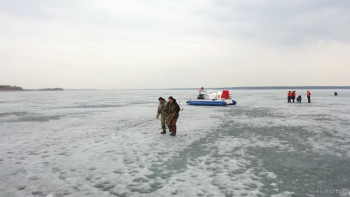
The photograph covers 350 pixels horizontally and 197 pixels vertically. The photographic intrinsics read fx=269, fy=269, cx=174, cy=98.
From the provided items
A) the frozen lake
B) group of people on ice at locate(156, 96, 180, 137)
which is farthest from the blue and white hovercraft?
group of people on ice at locate(156, 96, 180, 137)

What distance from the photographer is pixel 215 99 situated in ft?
102

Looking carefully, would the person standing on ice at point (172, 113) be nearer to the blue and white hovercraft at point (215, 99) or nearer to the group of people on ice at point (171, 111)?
the group of people on ice at point (171, 111)

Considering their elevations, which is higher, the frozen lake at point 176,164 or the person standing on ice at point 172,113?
the person standing on ice at point 172,113

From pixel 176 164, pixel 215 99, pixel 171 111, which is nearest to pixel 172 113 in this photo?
pixel 171 111

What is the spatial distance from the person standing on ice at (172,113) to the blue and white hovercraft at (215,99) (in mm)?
18558

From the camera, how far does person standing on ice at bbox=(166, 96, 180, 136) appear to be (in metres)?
11.3

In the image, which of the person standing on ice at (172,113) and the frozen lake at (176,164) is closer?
the frozen lake at (176,164)

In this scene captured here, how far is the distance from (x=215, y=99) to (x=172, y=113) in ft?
66.4

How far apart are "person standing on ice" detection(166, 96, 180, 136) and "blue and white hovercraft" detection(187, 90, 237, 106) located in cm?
1856

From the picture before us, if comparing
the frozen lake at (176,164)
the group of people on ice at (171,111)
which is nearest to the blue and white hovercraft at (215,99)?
the frozen lake at (176,164)

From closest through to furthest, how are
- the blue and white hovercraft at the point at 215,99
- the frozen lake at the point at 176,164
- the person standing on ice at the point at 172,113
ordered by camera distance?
the frozen lake at the point at 176,164, the person standing on ice at the point at 172,113, the blue and white hovercraft at the point at 215,99

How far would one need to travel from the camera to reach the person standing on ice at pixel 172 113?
11.3m

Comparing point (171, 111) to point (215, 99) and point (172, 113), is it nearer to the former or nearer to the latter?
point (172, 113)

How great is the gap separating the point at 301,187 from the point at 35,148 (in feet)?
27.1
